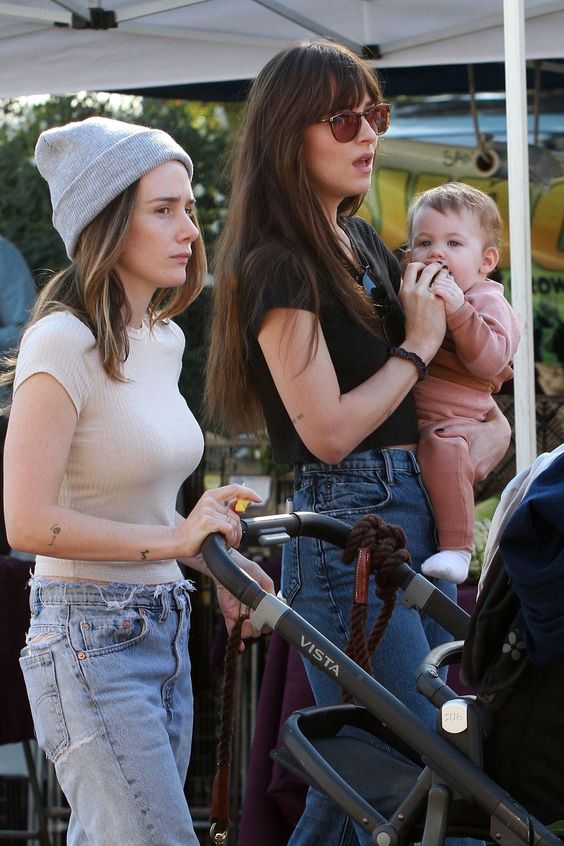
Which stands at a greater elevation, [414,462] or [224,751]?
[414,462]

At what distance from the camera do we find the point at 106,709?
1966mm

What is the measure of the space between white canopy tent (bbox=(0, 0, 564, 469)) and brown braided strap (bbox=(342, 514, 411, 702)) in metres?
2.49

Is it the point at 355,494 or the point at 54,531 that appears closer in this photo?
the point at 54,531

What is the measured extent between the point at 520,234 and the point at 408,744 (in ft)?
5.02

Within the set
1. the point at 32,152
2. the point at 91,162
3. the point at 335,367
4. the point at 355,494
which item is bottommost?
the point at 355,494


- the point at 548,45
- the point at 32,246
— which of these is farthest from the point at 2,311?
the point at 548,45

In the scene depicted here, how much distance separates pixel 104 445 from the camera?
2.09 metres

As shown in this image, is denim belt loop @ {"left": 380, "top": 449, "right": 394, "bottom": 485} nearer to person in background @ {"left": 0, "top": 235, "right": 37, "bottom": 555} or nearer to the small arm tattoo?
the small arm tattoo

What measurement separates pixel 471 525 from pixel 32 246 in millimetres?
4404

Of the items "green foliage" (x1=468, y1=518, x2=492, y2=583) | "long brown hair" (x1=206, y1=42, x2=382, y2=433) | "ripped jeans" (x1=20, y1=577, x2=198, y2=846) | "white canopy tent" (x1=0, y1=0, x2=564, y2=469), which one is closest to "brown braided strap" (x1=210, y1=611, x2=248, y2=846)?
"ripped jeans" (x1=20, y1=577, x2=198, y2=846)

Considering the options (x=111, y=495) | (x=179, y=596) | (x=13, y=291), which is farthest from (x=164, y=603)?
(x=13, y=291)

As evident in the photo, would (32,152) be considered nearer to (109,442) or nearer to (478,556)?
(478,556)

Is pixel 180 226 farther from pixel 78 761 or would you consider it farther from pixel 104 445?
pixel 78 761

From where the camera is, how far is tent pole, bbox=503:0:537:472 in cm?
300
